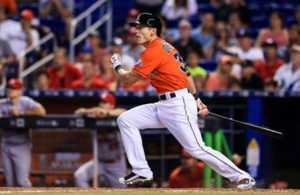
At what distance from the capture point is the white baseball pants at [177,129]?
9484 mm

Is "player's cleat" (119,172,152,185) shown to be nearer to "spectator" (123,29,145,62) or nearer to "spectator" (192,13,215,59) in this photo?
"spectator" (123,29,145,62)

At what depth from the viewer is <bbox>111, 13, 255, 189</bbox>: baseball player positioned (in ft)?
31.1

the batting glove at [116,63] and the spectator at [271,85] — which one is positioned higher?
the batting glove at [116,63]

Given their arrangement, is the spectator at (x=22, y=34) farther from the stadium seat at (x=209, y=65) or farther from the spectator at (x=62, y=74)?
the stadium seat at (x=209, y=65)

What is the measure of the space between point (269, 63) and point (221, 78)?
0.92m

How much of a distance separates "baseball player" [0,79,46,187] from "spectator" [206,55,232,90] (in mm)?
2460

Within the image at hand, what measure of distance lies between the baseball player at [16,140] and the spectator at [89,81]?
1.33 meters

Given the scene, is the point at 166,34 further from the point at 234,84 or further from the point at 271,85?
the point at 271,85

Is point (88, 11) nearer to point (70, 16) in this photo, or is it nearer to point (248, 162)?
point (70, 16)

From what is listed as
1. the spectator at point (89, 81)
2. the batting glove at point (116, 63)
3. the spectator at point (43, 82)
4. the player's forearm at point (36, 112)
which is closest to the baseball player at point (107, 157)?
the player's forearm at point (36, 112)

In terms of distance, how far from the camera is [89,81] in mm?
14133

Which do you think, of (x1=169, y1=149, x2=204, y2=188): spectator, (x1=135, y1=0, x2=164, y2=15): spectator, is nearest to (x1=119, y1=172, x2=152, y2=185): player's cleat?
(x1=169, y1=149, x2=204, y2=188): spectator

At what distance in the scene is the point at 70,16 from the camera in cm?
1686

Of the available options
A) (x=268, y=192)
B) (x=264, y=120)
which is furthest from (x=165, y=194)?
(x=264, y=120)
